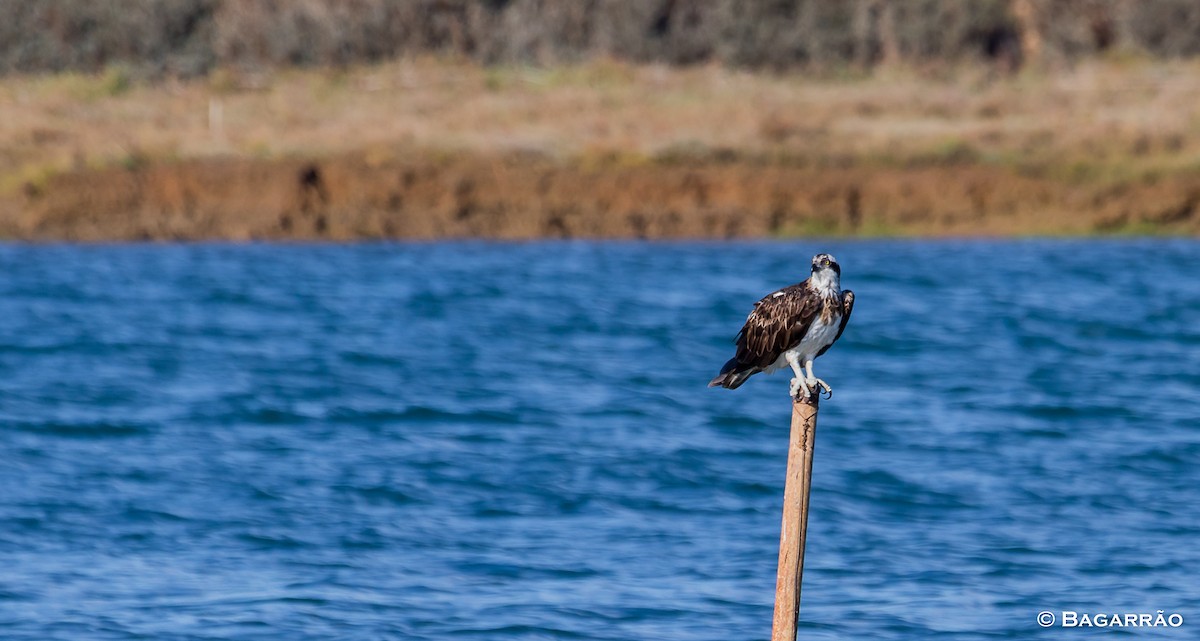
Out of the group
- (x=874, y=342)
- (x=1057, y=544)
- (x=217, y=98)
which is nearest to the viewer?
(x=1057, y=544)

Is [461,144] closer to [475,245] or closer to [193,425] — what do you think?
[475,245]

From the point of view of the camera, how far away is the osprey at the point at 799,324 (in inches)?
350

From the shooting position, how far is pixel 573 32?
50.1m

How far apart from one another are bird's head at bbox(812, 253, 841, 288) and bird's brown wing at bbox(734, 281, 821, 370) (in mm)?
80

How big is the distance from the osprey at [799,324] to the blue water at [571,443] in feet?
10.5

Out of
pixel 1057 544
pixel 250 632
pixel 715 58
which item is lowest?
pixel 250 632

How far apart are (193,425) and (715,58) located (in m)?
30.0

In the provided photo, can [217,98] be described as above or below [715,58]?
below

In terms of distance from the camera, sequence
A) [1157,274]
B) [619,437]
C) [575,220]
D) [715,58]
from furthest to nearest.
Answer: [715,58] → [575,220] → [1157,274] → [619,437]

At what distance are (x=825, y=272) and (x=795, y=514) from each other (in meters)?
1.32

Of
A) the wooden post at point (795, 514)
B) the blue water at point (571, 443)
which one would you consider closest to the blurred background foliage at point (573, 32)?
the blue water at point (571, 443)

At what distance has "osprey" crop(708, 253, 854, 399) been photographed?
29.2ft

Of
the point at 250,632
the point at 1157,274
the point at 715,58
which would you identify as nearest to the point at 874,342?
the point at 1157,274

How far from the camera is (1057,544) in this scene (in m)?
14.5
